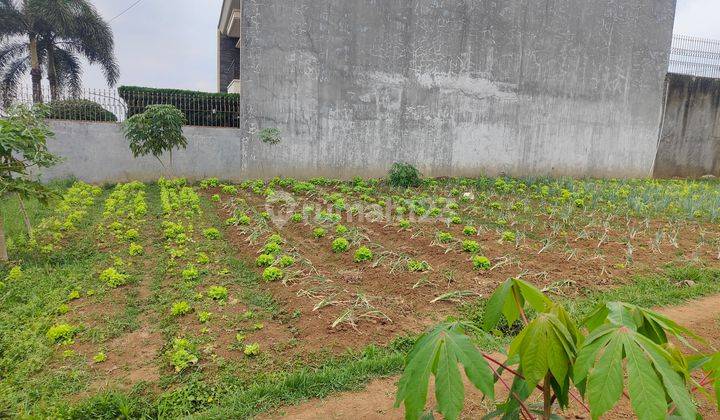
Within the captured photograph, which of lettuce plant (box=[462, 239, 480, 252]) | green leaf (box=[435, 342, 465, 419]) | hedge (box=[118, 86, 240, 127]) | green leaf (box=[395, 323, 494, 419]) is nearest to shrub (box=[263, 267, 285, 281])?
lettuce plant (box=[462, 239, 480, 252])

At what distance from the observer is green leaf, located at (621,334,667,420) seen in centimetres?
117

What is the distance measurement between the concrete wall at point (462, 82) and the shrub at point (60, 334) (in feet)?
32.7

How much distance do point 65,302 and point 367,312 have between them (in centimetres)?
318

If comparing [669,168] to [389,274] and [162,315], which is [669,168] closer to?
[389,274]

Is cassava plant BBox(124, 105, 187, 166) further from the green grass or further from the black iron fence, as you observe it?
the green grass

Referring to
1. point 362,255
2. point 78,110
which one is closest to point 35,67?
point 78,110

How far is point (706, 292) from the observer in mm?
5312

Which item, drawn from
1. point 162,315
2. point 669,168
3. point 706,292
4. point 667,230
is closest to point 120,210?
point 162,315

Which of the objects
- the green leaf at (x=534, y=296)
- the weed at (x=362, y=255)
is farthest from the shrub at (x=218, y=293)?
the green leaf at (x=534, y=296)

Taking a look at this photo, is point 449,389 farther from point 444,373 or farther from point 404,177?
point 404,177

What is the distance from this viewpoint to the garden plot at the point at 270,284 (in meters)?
3.34

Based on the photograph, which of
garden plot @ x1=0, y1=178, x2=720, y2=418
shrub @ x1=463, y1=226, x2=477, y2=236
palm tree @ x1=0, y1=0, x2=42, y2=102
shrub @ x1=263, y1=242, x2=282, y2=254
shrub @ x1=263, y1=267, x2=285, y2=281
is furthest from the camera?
palm tree @ x1=0, y1=0, x2=42, y2=102

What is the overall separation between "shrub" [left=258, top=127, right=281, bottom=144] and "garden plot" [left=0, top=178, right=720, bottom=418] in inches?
131

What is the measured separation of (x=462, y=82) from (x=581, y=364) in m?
14.9
